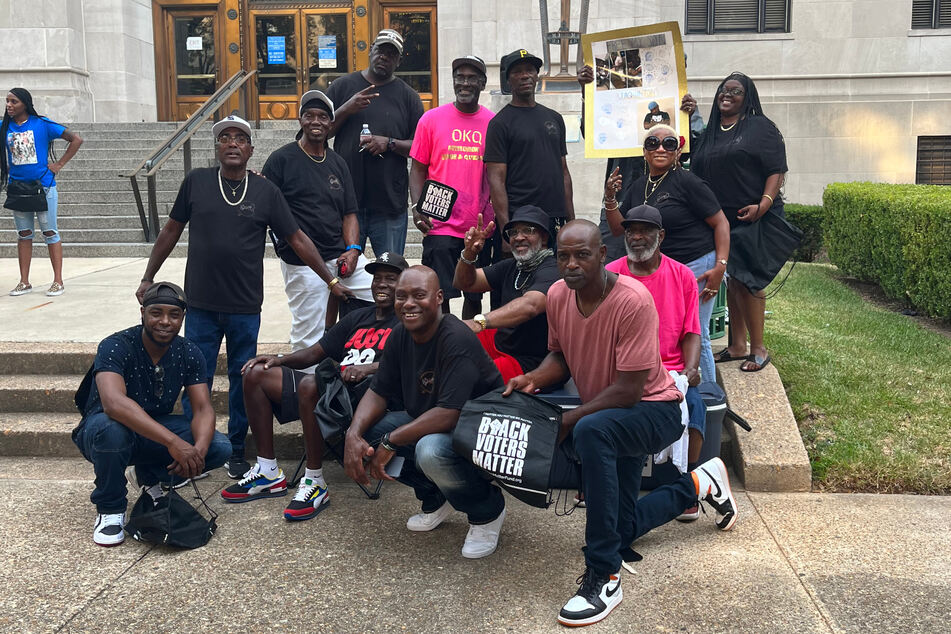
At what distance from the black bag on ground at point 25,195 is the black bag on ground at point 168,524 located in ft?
16.5

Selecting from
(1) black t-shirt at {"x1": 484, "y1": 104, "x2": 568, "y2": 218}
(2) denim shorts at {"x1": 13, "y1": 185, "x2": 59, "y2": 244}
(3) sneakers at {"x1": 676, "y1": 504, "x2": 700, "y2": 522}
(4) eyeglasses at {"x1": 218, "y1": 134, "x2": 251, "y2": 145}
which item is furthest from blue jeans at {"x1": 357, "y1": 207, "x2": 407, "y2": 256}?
(2) denim shorts at {"x1": 13, "y1": 185, "x2": 59, "y2": 244}

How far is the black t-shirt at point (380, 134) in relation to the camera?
6395 mm

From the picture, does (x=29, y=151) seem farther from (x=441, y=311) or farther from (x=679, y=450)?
(x=679, y=450)

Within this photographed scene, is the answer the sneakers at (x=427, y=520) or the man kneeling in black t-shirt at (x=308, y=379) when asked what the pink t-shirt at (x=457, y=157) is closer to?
the man kneeling in black t-shirt at (x=308, y=379)

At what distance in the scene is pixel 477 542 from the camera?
432cm

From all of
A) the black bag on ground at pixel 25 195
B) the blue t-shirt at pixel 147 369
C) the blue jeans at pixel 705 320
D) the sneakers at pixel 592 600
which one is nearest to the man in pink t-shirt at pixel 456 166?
the blue jeans at pixel 705 320

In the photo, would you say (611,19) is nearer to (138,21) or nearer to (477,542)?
(138,21)

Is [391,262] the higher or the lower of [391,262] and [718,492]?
the higher

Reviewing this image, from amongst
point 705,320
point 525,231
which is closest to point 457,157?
point 525,231

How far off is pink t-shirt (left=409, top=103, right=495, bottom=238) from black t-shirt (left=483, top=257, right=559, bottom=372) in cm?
91

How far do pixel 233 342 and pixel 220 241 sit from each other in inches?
23.9

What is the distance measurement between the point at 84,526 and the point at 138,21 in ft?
45.1

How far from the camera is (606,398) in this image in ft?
13.1

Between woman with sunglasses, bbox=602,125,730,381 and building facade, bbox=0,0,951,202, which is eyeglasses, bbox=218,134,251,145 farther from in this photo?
building facade, bbox=0,0,951,202
